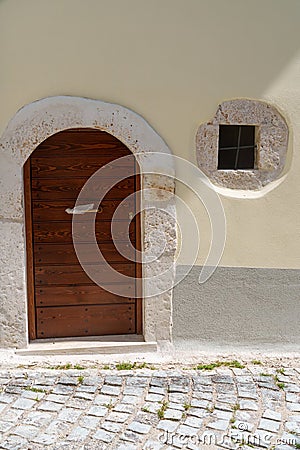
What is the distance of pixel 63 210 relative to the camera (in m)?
A: 4.11

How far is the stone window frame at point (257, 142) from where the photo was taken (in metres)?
3.96

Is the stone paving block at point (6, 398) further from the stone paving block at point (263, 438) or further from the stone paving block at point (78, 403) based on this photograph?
the stone paving block at point (263, 438)

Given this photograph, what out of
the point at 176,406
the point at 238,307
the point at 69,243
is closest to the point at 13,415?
the point at 176,406

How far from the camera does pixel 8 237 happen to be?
12.9 ft

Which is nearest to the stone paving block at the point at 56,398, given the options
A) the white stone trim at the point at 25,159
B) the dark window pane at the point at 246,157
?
the white stone trim at the point at 25,159

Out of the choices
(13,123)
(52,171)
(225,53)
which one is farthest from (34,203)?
(225,53)

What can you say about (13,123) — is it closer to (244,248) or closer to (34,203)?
(34,203)

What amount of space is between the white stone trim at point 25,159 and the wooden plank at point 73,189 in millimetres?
200

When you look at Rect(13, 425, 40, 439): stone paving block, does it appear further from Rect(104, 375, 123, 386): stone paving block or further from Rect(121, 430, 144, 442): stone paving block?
Rect(104, 375, 123, 386): stone paving block

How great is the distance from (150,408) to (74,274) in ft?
4.38

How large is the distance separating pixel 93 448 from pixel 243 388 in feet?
4.09

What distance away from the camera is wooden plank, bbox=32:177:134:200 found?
13.4 ft

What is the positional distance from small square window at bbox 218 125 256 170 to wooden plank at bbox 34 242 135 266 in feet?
3.62

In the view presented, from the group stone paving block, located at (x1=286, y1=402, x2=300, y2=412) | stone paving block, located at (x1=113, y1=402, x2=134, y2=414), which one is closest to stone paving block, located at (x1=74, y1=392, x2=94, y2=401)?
stone paving block, located at (x1=113, y1=402, x2=134, y2=414)
